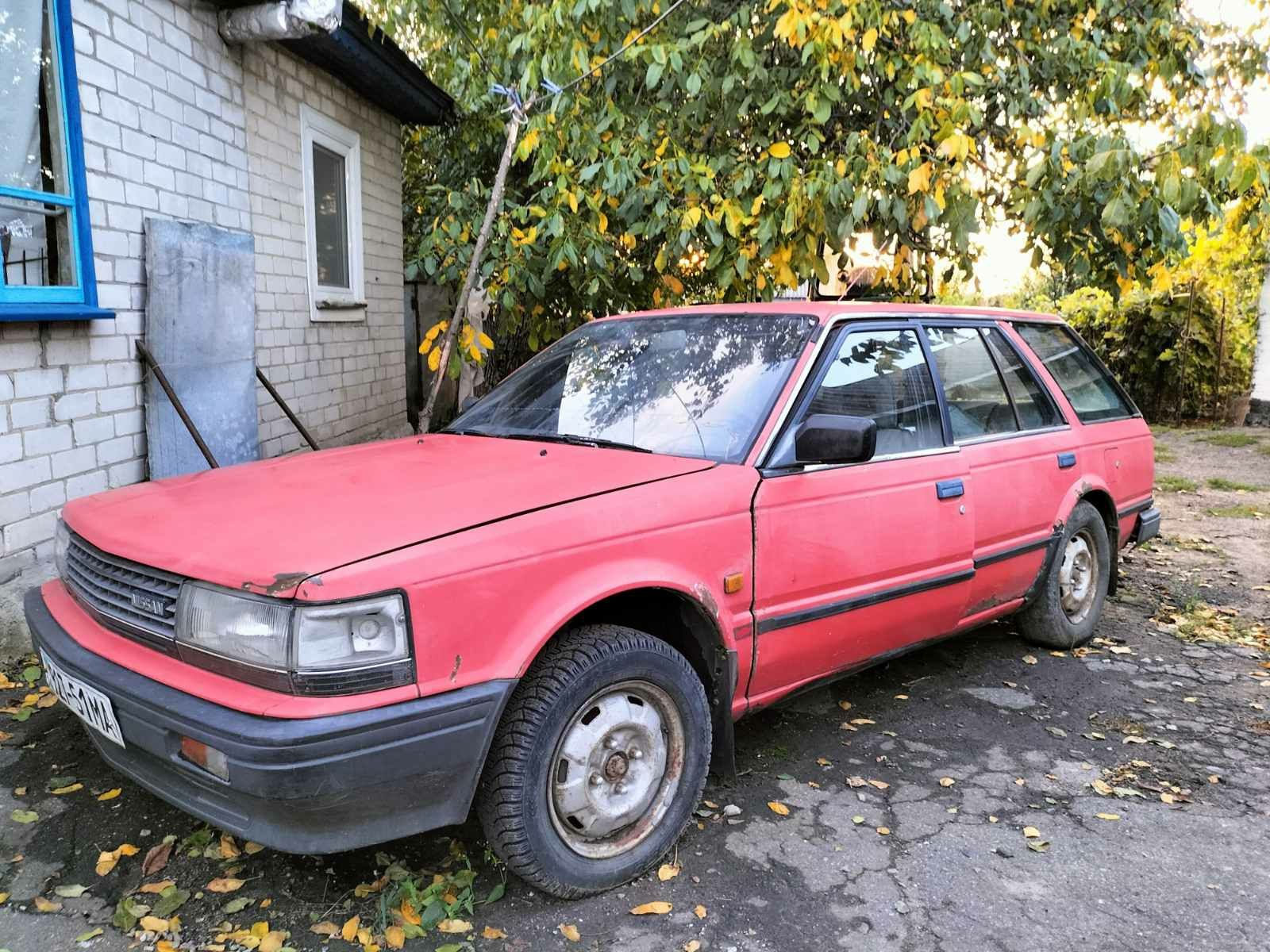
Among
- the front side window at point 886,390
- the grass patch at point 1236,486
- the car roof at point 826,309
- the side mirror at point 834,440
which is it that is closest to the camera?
the side mirror at point 834,440

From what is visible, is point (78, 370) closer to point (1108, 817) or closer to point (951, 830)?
point (951, 830)

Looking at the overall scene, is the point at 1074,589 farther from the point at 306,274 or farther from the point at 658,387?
the point at 306,274

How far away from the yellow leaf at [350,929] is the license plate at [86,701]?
72 cm

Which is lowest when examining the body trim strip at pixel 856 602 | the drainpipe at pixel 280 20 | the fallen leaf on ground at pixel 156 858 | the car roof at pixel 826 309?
the fallen leaf on ground at pixel 156 858

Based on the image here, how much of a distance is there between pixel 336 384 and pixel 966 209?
4.92m

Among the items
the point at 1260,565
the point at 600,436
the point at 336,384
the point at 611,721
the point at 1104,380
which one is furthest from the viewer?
the point at 336,384

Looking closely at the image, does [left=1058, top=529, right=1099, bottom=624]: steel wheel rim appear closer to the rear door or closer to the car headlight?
the rear door

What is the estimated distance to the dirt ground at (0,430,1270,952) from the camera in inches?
94.7

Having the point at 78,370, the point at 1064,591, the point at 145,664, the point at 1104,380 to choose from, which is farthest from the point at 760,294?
the point at 145,664

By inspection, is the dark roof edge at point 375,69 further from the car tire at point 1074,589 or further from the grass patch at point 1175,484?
the grass patch at point 1175,484

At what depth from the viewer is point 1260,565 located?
245 inches

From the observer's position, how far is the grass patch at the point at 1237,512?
7.68 m

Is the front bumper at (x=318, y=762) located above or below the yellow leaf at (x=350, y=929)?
above

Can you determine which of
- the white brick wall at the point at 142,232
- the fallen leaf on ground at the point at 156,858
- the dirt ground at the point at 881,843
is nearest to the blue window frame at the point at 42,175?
the white brick wall at the point at 142,232
